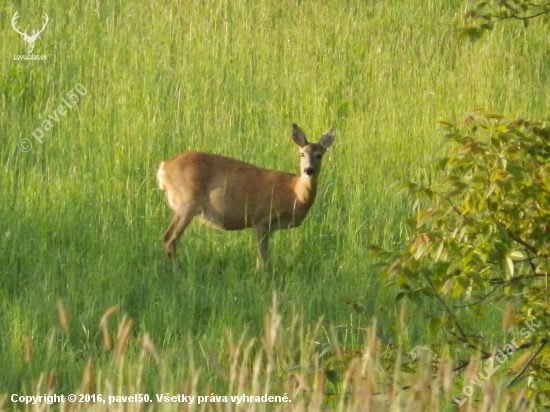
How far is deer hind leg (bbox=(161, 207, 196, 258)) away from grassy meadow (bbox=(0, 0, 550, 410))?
105mm

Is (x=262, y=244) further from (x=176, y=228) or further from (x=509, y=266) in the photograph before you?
(x=509, y=266)

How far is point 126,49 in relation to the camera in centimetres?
1205

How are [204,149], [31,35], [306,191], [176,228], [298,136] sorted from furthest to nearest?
[31,35], [204,149], [298,136], [306,191], [176,228]

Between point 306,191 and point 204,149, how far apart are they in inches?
74.7

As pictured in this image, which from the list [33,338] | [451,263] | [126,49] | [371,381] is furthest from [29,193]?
[371,381]

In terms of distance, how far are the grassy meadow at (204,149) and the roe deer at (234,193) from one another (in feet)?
0.66

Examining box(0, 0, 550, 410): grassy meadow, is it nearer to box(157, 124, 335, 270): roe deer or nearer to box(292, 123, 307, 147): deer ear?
box(157, 124, 335, 270): roe deer

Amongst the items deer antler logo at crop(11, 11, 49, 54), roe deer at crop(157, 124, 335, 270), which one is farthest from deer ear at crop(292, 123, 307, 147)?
deer antler logo at crop(11, 11, 49, 54)

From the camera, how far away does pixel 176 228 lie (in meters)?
8.06

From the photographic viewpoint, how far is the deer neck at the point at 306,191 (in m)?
8.24

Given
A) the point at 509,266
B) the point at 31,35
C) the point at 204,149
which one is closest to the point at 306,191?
the point at 204,149

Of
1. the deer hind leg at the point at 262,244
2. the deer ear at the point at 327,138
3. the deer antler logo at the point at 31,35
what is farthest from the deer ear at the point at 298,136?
the deer antler logo at the point at 31,35

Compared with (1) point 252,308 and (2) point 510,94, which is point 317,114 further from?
(1) point 252,308

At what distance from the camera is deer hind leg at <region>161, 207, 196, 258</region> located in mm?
7910
